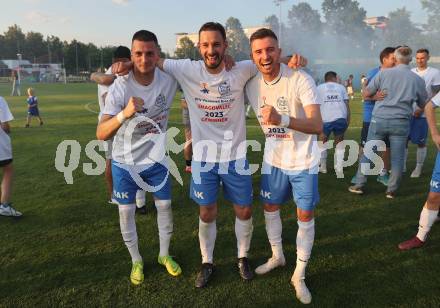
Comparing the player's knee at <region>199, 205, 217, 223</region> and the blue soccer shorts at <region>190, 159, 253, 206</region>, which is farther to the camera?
the player's knee at <region>199, 205, 217, 223</region>

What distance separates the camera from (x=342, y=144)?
7.62 meters

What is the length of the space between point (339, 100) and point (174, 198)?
388 cm

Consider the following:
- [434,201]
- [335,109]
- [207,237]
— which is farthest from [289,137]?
[335,109]

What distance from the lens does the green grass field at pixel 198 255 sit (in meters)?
3.55

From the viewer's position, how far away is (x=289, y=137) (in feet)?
11.6

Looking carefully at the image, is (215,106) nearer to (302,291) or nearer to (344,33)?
(302,291)

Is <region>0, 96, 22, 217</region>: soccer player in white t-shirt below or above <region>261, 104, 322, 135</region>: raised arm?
below

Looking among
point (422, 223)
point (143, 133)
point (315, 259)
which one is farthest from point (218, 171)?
point (422, 223)

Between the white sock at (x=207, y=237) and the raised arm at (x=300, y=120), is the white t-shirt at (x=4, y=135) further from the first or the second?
the raised arm at (x=300, y=120)

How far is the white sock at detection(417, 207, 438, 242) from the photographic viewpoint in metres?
4.34

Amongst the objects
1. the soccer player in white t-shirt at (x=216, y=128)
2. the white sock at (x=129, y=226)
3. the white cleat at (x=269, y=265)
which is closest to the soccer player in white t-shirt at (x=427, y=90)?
the white cleat at (x=269, y=265)

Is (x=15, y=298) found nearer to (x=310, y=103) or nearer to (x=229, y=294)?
(x=229, y=294)

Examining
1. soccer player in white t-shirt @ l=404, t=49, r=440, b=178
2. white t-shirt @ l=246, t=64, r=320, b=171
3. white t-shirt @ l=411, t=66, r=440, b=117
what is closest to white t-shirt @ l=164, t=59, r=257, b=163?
white t-shirt @ l=246, t=64, r=320, b=171

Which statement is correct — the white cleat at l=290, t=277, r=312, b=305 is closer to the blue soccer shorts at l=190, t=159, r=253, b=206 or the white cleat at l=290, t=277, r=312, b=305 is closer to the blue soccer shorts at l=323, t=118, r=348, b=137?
the blue soccer shorts at l=190, t=159, r=253, b=206
